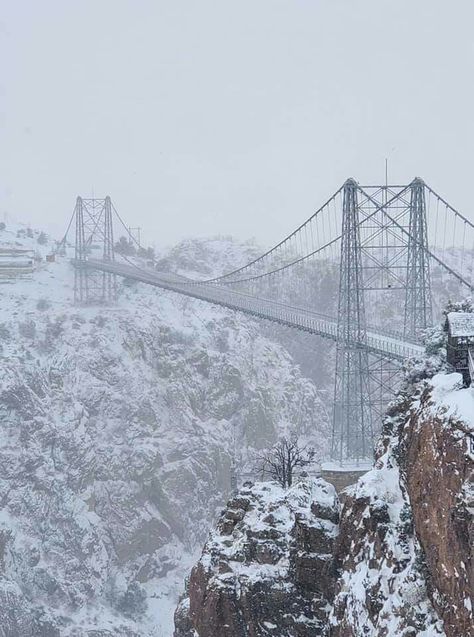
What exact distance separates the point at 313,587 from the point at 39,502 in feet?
131

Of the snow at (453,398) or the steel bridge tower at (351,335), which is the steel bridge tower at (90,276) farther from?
the snow at (453,398)

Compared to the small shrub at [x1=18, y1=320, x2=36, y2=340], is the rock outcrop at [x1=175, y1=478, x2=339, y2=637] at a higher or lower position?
lower

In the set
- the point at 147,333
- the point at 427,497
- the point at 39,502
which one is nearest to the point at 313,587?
the point at 427,497

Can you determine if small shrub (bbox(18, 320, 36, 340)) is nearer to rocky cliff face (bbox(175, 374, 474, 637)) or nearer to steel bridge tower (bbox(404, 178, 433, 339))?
steel bridge tower (bbox(404, 178, 433, 339))

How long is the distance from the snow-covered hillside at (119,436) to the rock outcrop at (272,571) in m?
30.5

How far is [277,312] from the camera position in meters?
61.3

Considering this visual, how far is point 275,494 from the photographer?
23.1 m

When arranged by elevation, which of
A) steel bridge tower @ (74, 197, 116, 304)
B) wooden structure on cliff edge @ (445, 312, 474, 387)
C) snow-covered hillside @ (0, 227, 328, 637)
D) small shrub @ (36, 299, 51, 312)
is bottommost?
snow-covered hillside @ (0, 227, 328, 637)

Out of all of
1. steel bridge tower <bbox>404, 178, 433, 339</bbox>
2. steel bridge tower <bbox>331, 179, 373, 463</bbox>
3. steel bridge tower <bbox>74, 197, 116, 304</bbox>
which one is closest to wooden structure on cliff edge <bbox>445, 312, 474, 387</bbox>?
steel bridge tower <bbox>331, 179, 373, 463</bbox>

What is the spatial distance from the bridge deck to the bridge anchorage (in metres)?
0.11

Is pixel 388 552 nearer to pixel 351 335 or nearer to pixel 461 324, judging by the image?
pixel 461 324

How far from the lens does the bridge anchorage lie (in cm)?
4450

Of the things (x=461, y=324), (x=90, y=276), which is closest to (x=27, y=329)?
(x=90, y=276)

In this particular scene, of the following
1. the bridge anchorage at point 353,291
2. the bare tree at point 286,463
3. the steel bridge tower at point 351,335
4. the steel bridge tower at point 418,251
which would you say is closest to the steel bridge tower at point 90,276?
the bridge anchorage at point 353,291
